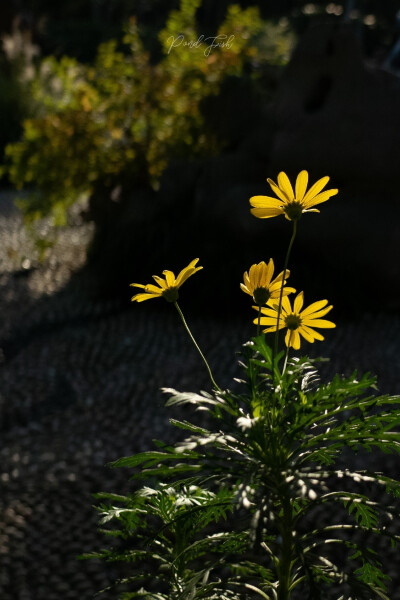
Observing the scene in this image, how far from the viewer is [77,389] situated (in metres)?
3.67

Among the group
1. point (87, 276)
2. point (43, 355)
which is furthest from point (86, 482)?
point (87, 276)

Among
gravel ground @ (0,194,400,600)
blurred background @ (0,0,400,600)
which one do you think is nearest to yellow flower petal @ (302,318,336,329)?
gravel ground @ (0,194,400,600)

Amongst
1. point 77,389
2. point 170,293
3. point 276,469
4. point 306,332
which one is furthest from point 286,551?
point 77,389

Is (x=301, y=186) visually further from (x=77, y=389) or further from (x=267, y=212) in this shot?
(x=77, y=389)

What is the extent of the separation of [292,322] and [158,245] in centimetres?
337

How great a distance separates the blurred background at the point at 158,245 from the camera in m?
3.01

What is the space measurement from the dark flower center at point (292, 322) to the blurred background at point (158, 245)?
1246 mm

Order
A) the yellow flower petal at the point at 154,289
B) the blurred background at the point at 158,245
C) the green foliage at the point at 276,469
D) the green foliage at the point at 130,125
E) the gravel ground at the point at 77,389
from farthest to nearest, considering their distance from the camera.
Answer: the green foliage at the point at 130,125 < the blurred background at the point at 158,245 < the gravel ground at the point at 77,389 < the yellow flower petal at the point at 154,289 < the green foliage at the point at 276,469

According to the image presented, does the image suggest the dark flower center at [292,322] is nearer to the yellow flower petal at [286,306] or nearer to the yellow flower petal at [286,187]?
the yellow flower petal at [286,306]

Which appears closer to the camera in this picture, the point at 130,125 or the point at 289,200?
the point at 289,200

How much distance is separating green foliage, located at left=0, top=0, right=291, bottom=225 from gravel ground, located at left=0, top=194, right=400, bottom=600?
28.2 inches

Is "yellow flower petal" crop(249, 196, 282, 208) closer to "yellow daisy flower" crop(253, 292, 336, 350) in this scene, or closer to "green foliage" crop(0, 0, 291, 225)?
Result: "yellow daisy flower" crop(253, 292, 336, 350)

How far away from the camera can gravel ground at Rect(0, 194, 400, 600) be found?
2439 mm

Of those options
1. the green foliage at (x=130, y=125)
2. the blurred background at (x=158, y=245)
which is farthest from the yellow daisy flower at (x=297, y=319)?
the green foliage at (x=130, y=125)
